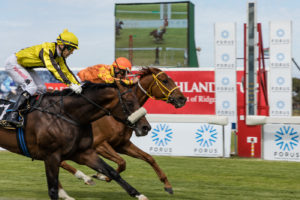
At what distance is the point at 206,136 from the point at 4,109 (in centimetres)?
705

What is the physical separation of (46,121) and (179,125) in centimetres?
711

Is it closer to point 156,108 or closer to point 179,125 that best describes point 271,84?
point 179,125

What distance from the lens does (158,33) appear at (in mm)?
20500

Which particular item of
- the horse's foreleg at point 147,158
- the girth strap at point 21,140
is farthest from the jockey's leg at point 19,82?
the horse's foreleg at point 147,158

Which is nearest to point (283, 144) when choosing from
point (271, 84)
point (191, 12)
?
point (271, 84)

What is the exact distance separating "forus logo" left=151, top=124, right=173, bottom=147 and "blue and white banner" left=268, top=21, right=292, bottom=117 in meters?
2.82

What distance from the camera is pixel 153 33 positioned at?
20.6 m

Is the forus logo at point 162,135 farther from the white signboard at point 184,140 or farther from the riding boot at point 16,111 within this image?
the riding boot at point 16,111

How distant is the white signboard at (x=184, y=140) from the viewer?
12750 millimetres

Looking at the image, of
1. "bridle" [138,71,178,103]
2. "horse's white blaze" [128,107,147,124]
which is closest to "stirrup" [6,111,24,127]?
"horse's white blaze" [128,107,147,124]

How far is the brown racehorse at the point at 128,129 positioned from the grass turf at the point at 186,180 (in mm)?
587

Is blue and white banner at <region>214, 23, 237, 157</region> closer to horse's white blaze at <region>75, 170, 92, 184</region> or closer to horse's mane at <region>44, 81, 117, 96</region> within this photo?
horse's white blaze at <region>75, 170, 92, 184</region>

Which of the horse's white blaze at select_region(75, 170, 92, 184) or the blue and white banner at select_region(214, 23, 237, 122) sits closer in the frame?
the horse's white blaze at select_region(75, 170, 92, 184)

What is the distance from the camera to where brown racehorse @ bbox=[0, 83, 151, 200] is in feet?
20.1
